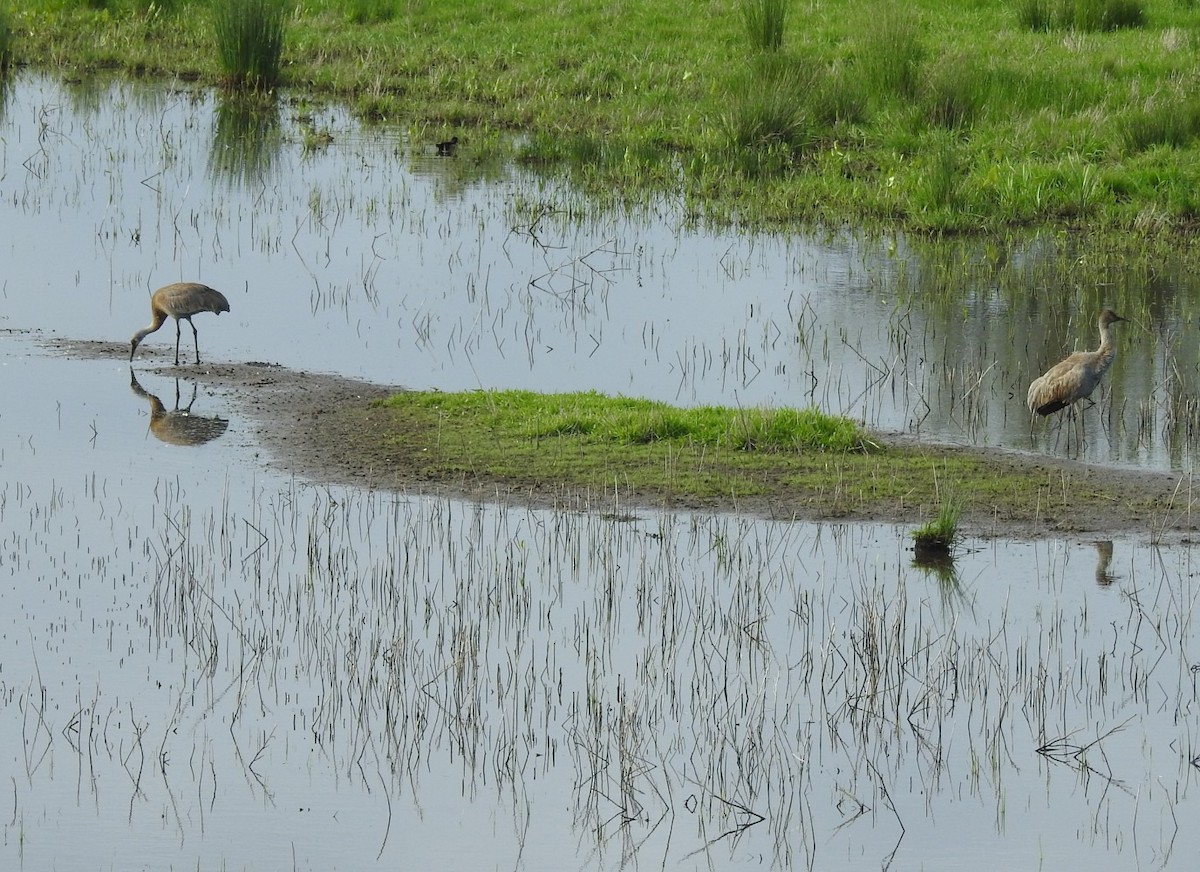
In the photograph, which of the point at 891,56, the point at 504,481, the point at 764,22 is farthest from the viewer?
the point at 764,22

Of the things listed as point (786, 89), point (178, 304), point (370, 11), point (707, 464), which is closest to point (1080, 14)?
point (786, 89)

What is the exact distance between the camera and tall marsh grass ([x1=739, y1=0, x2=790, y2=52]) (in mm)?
25406

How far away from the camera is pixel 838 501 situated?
11.8 metres

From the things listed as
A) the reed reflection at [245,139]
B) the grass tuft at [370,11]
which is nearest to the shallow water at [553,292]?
the reed reflection at [245,139]

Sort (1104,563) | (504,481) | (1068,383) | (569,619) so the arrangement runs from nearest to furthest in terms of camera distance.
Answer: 1. (569,619)
2. (1104,563)
3. (504,481)
4. (1068,383)

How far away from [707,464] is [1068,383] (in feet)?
8.85

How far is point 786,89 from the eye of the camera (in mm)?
22750

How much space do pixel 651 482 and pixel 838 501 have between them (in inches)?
45.9

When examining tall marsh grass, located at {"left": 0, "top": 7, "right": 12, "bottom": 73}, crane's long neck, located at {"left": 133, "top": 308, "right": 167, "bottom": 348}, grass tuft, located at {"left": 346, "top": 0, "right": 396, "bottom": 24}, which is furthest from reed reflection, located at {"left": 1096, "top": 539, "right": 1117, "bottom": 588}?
tall marsh grass, located at {"left": 0, "top": 7, "right": 12, "bottom": 73}

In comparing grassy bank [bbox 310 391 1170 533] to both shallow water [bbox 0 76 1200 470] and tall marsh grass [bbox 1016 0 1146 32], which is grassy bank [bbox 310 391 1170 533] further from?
tall marsh grass [bbox 1016 0 1146 32]

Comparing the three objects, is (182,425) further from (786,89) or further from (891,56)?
(891,56)

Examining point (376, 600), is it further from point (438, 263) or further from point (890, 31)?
point (890, 31)

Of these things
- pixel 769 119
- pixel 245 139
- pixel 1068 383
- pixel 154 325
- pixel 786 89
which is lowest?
pixel 1068 383

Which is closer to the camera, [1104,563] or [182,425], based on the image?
[1104,563]
